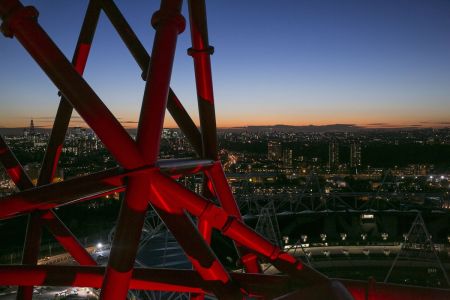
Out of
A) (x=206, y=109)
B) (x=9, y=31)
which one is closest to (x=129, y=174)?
(x=9, y=31)

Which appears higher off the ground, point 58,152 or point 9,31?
point 9,31

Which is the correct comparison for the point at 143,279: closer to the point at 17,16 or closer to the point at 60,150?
the point at 60,150

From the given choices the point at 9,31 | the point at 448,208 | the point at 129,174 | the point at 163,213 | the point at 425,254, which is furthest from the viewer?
the point at 448,208

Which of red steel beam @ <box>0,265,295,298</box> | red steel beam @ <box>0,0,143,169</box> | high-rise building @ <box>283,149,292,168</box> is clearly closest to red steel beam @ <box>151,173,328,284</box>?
red steel beam @ <box>0,265,295,298</box>

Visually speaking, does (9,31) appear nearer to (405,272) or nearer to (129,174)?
(129,174)

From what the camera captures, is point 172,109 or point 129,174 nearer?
point 129,174

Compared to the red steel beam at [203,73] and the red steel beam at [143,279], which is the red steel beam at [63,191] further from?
the red steel beam at [203,73]
